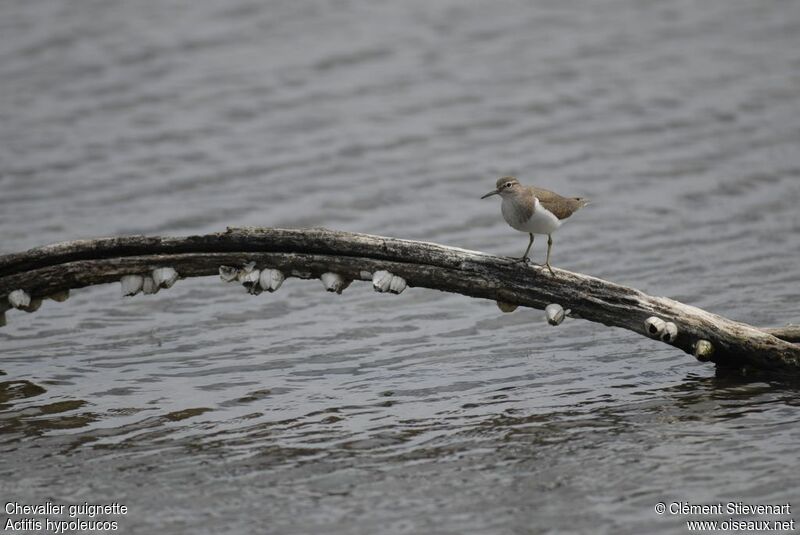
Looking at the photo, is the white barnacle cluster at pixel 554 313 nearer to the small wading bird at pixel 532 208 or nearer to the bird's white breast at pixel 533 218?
the small wading bird at pixel 532 208

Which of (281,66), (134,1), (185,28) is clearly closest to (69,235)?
(281,66)

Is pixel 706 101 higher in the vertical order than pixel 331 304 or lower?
higher

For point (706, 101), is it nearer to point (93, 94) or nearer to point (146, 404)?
point (93, 94)

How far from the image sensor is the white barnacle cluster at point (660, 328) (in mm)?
7656

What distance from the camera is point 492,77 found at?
57.4 ft

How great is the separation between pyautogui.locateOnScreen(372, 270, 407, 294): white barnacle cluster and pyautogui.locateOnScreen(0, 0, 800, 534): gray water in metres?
0.82

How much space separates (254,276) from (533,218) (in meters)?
1.91

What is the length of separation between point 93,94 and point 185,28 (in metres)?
3.10

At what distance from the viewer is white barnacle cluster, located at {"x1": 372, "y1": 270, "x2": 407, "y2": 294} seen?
796 cm

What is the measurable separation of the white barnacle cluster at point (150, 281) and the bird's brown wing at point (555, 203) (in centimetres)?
253

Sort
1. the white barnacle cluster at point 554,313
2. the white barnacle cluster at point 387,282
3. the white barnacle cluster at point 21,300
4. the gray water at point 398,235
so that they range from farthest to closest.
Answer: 1. the white barnacle cluster at point 21,300
2. the white barnacle cluster at point 387,282
3. the white barnacle cluster at point 554,313
4. the gray water at point 398,235

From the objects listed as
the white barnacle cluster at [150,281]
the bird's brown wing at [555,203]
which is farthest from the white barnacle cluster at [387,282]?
the white barnacle cluster at [150,281]

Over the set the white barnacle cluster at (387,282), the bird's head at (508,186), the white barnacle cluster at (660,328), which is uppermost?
the bird's head at (508,186)

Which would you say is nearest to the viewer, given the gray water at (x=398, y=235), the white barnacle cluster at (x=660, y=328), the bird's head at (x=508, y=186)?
the gray water at (x=398, y=235)
